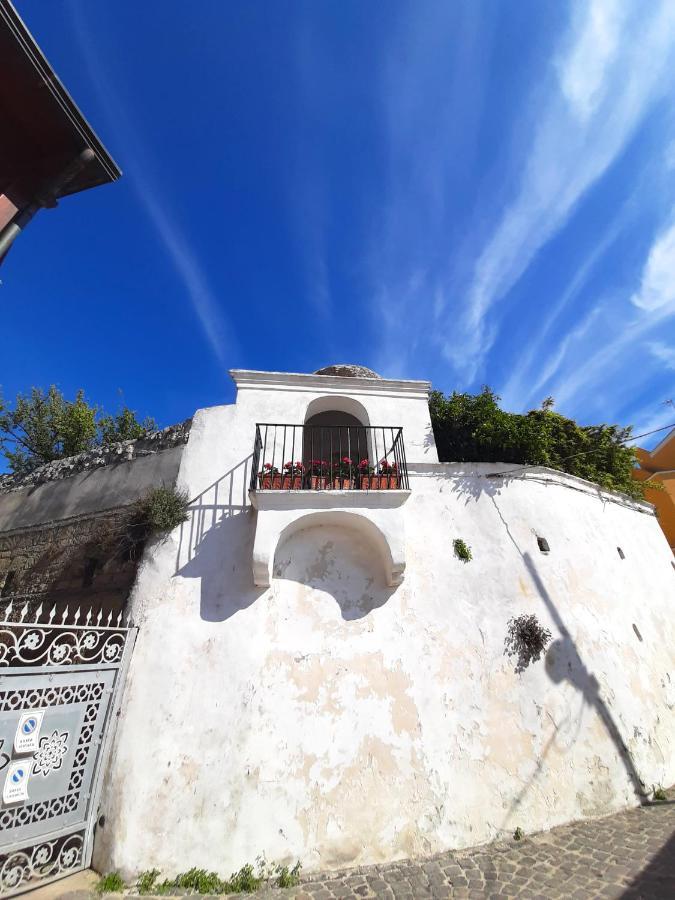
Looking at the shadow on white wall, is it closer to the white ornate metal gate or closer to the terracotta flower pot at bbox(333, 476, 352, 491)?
the terracotta flower pot at bbox(333, 476, 352, 491)

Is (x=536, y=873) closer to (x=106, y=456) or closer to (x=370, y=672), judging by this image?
(x=370, y=672)

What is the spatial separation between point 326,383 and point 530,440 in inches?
170

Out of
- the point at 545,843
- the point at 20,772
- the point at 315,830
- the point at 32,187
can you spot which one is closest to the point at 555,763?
the point at 545,843

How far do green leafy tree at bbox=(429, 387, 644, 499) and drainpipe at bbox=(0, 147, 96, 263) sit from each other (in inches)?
272

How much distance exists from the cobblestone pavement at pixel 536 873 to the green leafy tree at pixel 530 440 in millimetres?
5310

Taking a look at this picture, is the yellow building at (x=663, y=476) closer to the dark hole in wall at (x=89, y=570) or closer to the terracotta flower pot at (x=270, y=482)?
the terracotta flower pot at (x=270, y=482)

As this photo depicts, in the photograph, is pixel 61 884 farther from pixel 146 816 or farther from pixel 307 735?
pixel 307 735

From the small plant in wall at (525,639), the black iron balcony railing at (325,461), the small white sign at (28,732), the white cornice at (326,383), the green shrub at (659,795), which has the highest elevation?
the white cornice at (326,383)

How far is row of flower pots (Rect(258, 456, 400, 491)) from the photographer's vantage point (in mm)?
5785

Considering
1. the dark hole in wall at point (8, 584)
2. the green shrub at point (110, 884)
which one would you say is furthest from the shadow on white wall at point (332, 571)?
the dark hole in wall at point (8, 584)

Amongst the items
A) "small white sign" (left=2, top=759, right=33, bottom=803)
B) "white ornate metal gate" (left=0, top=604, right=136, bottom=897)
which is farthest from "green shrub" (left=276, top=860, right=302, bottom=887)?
"small white sign" (left=2, top=759, right=33, bottom=803)

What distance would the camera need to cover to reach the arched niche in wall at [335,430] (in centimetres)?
784

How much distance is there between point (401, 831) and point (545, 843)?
5.69ft

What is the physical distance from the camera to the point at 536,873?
3.89 metres
